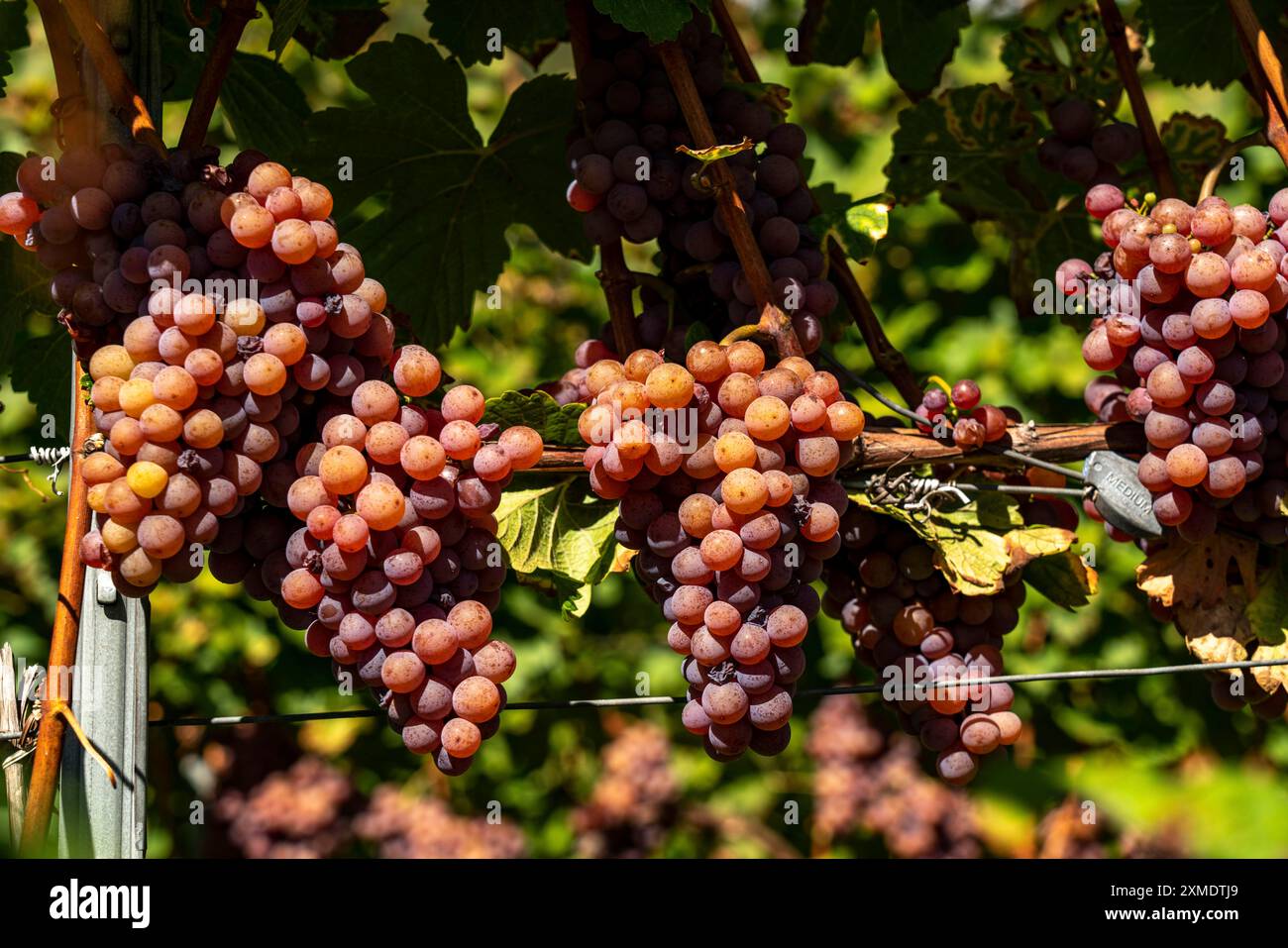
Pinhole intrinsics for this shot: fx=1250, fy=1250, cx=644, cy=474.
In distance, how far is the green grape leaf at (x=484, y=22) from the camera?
3.66ft

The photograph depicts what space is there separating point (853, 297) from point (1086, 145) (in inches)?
11.6

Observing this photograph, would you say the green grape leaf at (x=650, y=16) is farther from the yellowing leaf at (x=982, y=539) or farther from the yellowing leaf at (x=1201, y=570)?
the yellowing leaf at (x=1201, y=570)

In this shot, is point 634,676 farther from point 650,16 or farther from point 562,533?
point 650,16

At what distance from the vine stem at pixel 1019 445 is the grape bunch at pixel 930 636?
0.23 ft

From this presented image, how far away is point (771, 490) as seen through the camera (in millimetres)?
837

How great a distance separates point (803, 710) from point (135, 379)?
79.7 inches

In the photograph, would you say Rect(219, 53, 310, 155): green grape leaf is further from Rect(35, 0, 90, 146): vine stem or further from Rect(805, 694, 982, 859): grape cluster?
Rect(805, 694, 982, 859): grape cluster

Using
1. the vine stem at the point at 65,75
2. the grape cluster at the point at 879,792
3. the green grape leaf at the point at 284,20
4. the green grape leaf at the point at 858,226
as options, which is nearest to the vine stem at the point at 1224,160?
the green grape leaf at the point at 858,226

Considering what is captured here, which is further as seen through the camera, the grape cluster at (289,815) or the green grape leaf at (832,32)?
the grape cluster at (289,815)

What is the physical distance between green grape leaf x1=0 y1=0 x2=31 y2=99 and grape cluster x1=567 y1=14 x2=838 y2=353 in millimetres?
502

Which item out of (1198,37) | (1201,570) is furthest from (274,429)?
(1198,37)

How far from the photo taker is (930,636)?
3.46ft
